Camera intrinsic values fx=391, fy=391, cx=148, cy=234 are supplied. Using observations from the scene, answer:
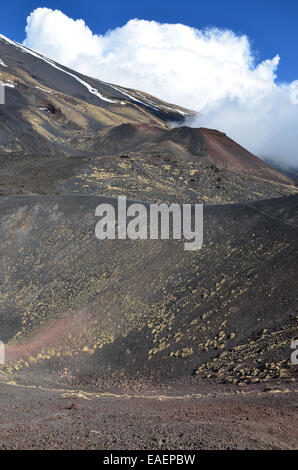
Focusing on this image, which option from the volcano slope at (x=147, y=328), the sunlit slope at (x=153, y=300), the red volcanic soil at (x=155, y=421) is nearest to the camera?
the red volcanic soil at (x=155, y=421)

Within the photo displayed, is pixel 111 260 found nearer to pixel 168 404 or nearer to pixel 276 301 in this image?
pixel 276 301

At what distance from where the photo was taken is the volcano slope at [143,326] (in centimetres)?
1040

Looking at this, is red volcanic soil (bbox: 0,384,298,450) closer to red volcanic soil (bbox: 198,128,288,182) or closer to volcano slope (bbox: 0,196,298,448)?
volcano slope (bbox: 0,196,298,448)

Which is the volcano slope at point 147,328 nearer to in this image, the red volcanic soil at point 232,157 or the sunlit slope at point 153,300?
the sunlit slope at point 153,300

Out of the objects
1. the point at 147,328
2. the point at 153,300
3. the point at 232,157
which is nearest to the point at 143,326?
the point at 147,328

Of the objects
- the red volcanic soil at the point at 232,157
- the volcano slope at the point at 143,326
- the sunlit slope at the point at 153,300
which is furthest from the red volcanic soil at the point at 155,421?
the red volcanic soil at the point at 232,157

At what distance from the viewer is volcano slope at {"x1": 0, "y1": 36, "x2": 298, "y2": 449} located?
34.1 feet

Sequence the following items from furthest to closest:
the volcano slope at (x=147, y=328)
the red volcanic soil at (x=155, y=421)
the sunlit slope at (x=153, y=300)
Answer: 1. the sunlit slope at (x=153, y=300)
2. the volcano slope at (x=147, y=328)
3. the red volcanic soil at (x=155, y=421)

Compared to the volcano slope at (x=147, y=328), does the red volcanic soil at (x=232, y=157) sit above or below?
above
